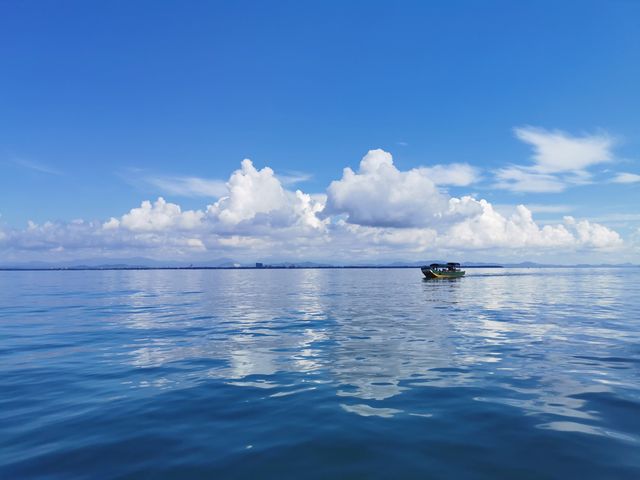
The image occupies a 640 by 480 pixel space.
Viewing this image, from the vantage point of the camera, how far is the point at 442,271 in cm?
11075

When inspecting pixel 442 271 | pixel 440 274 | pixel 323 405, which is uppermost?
pixel 442 271

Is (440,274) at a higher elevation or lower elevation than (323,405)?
lower

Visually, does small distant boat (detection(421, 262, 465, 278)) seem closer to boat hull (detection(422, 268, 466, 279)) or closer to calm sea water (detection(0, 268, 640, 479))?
boat hull (detection(422, 268, 466, 279))

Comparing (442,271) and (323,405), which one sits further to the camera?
(442,271)

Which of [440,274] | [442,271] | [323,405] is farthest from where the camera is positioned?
[442,271]

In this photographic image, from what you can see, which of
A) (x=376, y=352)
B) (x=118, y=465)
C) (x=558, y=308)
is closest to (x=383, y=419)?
(x=118, y=465)

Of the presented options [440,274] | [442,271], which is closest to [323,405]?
[440,274]

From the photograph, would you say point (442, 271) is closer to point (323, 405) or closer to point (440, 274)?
point (440, 274)

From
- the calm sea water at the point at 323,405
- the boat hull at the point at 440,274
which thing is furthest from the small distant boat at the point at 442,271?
the calm sea water at the point at 323,405

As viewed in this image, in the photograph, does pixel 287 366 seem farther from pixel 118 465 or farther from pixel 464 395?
pixel 118 465

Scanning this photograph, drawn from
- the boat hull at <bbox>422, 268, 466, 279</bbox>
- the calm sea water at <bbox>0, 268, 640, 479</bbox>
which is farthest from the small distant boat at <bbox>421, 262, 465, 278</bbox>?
the calm sea water at <bbox>0, 268, 640, 479</bbox>

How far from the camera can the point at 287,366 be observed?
16531 millimetres

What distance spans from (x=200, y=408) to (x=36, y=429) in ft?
13.6

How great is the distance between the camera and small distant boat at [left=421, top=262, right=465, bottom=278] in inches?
4205
